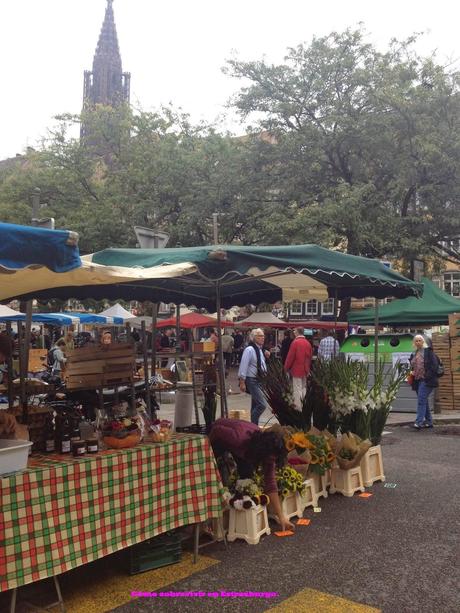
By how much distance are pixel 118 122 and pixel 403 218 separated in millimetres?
15707

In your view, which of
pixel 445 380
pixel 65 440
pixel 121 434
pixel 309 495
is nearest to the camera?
pixel 65 440

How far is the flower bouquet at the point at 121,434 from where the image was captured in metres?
4.11

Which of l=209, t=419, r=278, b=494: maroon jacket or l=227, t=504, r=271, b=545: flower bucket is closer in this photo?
l=227, t=504, r=271, b=545: flower bucket

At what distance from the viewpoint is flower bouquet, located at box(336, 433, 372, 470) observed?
5.99m

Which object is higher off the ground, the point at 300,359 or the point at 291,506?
the point at 300,359

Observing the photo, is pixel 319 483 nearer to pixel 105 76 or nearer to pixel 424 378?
pixel 424 378

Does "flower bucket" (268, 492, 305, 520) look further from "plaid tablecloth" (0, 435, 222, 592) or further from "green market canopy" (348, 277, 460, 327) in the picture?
"green market canopy" (348, 277, 460, 327)

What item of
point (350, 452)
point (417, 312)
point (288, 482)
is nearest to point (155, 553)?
point (288, 482)

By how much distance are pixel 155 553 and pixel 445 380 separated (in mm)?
9799

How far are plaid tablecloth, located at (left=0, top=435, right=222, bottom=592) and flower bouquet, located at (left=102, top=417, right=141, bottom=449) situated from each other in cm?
9

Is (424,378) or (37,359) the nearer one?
(424,378)

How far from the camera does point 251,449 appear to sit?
4801 mm

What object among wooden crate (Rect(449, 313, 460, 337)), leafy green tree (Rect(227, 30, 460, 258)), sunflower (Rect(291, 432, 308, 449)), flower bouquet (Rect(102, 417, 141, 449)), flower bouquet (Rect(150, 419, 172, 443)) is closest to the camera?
flower bouquet (Rect(102, 417, 141, 449))

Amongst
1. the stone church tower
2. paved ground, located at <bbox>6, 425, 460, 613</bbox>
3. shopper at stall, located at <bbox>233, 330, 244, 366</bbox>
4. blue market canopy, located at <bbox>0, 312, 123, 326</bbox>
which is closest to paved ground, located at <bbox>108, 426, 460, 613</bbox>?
paved ground, located at <bbox>6, 425, 460, 613</bbox>
